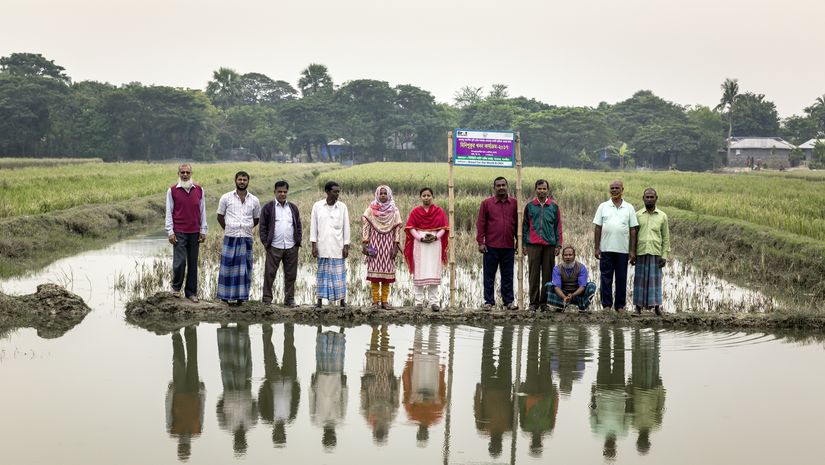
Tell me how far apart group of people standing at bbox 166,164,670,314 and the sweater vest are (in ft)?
0.03

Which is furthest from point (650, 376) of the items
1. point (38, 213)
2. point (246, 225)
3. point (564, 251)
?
point (38, 213)

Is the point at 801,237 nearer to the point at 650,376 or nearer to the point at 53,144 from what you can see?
the point at 650,376

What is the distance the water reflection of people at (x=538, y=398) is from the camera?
213 inches

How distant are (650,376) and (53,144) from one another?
58.3m

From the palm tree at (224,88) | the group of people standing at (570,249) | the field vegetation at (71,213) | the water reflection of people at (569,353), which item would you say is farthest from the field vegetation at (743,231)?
the palm tree at (224,88)

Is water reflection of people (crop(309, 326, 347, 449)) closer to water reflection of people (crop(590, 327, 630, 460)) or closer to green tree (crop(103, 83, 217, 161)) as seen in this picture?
water reflection of people (crop(590, 327, 630, 460))

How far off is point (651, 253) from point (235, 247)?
4.14 m

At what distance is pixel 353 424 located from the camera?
548cm

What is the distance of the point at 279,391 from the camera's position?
619 centimetres

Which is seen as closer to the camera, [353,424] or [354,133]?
[353,424]

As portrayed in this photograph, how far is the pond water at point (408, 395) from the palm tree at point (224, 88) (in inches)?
3030

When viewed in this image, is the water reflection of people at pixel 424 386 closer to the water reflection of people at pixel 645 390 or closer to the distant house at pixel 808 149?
the water reflection of people at pixel 645 390

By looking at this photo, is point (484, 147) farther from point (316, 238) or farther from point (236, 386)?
point (236, 386)

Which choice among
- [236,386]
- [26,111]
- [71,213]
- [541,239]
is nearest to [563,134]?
[26,111]
